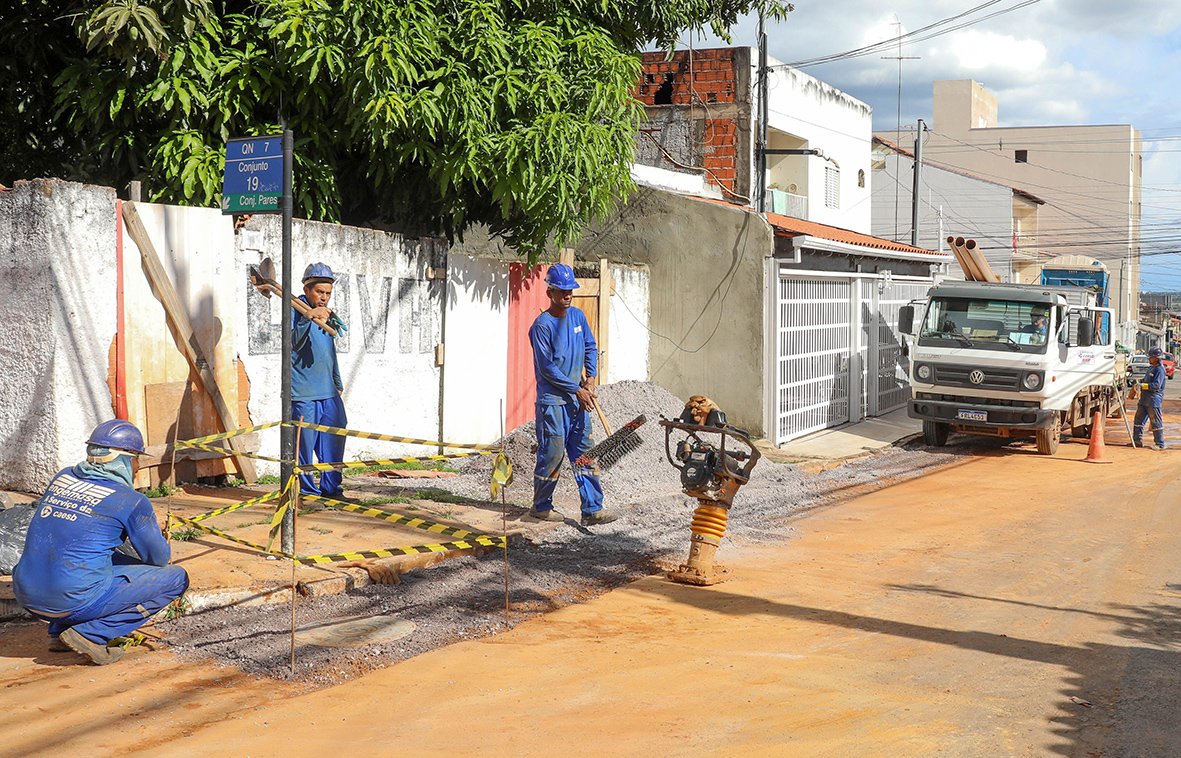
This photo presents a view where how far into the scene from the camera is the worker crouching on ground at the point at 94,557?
5781 millimetres

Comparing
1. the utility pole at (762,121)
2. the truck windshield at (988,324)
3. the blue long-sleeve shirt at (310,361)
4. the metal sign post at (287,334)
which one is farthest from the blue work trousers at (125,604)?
the utility pole at (762,121)

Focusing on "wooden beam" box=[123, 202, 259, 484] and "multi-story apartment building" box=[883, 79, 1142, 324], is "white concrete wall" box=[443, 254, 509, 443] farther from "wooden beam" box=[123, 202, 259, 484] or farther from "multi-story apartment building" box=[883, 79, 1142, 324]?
"multi-story apartment building" box=[883, 79, 1142, 324]

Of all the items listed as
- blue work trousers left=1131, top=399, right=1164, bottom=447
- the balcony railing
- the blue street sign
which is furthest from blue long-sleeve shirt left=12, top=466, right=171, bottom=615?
the balcony railing

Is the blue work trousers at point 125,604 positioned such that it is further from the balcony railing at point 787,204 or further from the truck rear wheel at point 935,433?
the balcony railing at point 787,204

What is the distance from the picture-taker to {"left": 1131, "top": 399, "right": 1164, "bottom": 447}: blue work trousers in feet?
59.5

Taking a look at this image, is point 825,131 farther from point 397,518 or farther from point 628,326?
point 397,518

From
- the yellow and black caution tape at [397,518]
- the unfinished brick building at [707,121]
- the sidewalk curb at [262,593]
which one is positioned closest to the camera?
the sidewalk curb at [262,593]

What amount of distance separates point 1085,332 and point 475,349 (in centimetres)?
921

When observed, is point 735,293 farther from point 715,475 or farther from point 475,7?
point 715,475

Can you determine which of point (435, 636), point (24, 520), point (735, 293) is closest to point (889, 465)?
point (735, 293)

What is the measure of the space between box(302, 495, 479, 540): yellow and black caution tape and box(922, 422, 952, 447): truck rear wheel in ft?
35.3

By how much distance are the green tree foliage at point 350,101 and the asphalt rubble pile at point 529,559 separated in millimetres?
2948

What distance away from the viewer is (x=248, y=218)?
10336 millimetres

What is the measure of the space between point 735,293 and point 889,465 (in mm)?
3269
